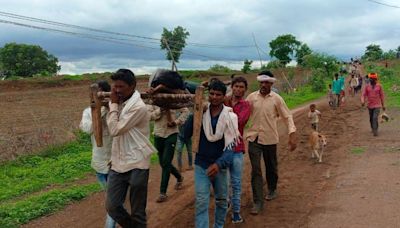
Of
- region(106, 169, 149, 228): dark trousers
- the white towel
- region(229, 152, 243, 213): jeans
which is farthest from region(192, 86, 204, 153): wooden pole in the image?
region(229, 152, 243, 213): jeans

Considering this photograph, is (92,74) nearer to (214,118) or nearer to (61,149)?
(61,149)

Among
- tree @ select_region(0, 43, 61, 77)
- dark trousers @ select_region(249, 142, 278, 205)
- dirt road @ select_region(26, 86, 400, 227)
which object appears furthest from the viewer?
tree @ select_region(0, 43, 61, 77)

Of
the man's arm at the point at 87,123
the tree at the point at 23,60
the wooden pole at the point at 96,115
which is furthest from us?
the tree at the point at 23,60

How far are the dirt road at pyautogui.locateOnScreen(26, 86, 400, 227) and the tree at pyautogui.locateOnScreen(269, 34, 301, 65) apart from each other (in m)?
62.6

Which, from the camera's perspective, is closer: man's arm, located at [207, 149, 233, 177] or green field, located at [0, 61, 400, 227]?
man's arm, located at [207, 149, 233, 177]

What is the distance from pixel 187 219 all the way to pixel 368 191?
2996mm

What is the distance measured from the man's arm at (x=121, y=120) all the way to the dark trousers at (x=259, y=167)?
2.46 m

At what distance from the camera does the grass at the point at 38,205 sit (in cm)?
611

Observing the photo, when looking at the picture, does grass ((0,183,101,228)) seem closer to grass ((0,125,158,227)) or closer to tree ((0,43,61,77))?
grass ((0,125,158,227))

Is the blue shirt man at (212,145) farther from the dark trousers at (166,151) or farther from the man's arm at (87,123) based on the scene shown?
the dark trousers at (166,151)

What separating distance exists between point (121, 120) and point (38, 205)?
11.0 feet

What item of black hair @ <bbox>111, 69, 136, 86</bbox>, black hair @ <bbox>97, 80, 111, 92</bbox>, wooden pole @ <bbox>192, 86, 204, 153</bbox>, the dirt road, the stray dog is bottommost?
the dirt road

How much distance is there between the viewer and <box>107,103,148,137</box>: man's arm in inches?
159

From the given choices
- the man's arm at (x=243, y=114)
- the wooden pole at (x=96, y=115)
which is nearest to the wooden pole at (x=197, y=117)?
the wooden pole at (x=96, y=115)
